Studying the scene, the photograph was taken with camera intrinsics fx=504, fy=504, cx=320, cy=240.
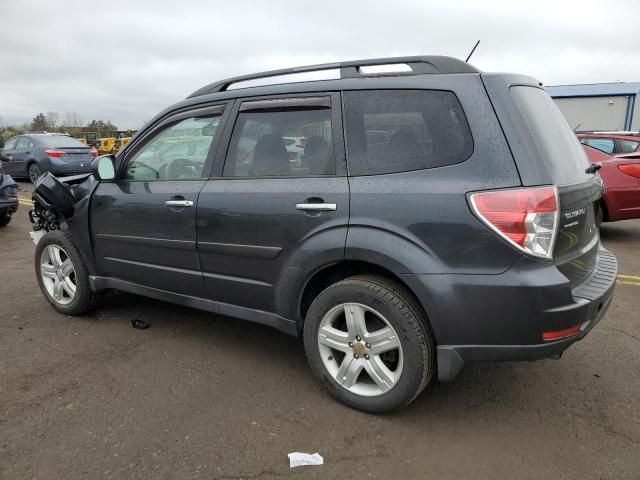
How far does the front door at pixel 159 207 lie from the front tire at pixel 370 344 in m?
1.01

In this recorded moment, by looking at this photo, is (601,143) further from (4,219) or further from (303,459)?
(4,219)

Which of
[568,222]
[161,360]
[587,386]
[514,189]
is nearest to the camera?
[514,189]

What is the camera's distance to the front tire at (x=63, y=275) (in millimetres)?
4027

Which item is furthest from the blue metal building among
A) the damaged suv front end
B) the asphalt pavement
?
the asphalt pavement

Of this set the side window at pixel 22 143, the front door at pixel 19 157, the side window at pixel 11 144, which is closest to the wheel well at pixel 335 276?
the front door at pixel 19 157

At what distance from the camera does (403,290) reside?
254cm

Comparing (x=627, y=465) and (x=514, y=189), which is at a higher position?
(x=514, y=189)

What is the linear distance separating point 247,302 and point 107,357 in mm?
1137

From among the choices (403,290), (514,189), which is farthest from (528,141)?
(403,290)

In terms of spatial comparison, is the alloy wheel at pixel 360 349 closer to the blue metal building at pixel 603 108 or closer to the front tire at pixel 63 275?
the front tire at pixel 63 275

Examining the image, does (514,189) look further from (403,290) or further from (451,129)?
(403,290)

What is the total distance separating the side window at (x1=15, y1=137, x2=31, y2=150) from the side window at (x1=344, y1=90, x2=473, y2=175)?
46.4 feet

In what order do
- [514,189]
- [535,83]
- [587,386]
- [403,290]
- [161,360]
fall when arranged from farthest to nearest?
1. [161,360]
2. [587,386]
3. [535,83]
4. [403,290]
5. [514,189]

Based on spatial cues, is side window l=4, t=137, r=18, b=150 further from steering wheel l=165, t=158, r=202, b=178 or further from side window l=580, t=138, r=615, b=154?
side window l=580, t=138, r=615, b=154
